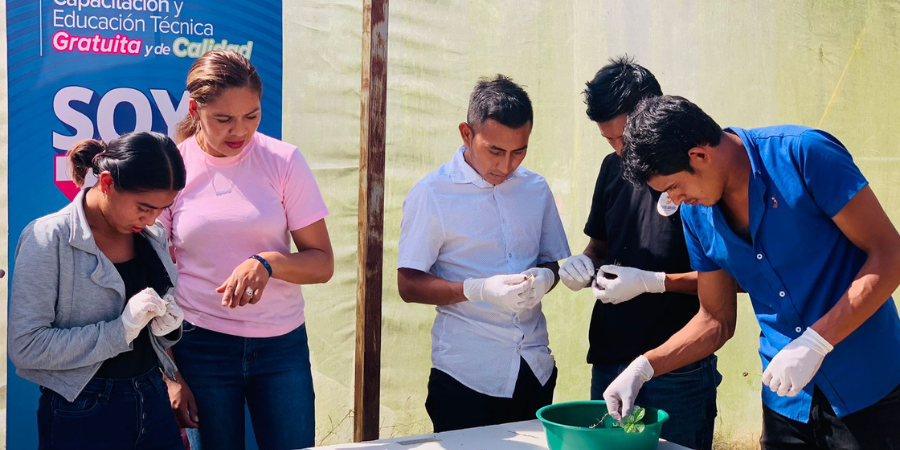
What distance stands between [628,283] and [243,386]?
109 cm

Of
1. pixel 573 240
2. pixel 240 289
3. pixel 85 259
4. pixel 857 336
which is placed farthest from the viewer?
pixel 573 240

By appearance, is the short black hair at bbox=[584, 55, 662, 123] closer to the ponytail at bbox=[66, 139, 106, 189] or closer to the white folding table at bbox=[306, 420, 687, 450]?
the white folding table at bbox=[306, 420, 687, 450]

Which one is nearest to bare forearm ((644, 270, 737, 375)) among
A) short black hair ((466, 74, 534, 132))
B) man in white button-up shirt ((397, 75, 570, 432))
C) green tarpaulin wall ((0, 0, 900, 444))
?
man in white button-up shirt ((397, 75, 570, 432))

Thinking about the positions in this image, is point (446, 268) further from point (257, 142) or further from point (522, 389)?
point (257, 142)

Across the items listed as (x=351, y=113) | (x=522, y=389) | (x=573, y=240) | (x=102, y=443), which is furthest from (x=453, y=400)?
(x=573, y=240)

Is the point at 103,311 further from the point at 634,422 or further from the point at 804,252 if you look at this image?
the point at 804,252

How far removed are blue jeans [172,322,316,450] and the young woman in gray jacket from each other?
0.54 ft

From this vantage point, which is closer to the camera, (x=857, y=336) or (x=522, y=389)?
(x=857, y=336)

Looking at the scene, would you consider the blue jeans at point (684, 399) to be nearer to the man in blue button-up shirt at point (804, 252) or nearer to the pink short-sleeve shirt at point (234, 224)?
the man in blue button-up shirt at point (804, 252)

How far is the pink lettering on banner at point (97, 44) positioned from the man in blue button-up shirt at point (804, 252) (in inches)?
63.5

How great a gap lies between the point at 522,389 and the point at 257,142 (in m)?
1.02

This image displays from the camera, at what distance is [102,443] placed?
6.35 ft

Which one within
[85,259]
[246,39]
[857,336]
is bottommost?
[857,336]

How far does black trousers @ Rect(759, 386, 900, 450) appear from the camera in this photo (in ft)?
5.99
